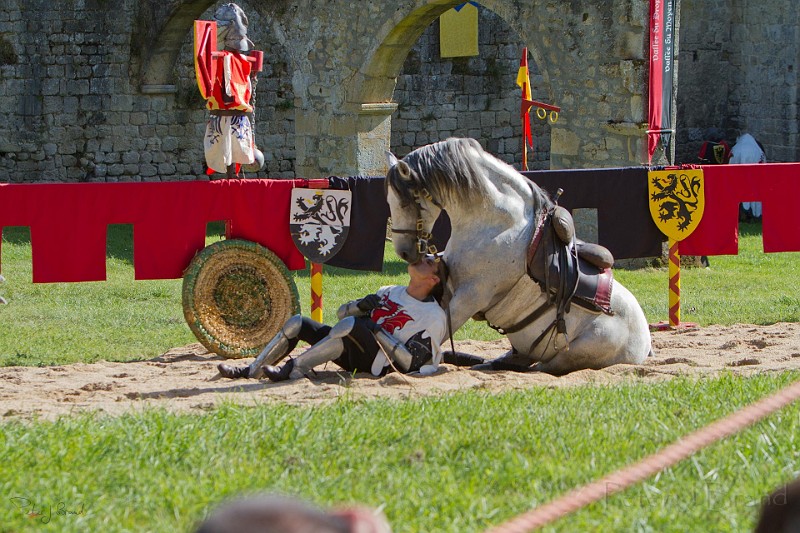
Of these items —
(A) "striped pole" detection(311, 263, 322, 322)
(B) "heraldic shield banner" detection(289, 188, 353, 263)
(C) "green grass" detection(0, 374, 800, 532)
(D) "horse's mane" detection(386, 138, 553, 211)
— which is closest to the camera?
(C) "green grass" detection(0, 374, 800, 532)

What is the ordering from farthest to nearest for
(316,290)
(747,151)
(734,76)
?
1. (734,76)
2. (747,151)
3. (316,290)

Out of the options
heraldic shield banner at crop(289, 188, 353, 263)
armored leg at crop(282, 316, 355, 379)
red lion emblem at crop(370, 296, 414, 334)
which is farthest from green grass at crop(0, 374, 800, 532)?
heraldic shield banner at crop(289, 188, 353, 263)

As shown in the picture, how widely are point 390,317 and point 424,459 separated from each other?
2.09 m

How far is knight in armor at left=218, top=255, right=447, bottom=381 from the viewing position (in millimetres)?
6418

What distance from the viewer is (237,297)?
315 inches

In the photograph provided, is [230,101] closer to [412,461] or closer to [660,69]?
[660,69]

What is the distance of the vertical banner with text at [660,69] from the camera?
510 inches

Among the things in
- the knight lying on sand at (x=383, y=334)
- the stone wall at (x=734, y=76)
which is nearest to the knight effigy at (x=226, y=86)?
the knight lying on sand at (x=383, y=334)

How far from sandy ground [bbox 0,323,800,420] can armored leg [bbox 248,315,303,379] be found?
0.09 m

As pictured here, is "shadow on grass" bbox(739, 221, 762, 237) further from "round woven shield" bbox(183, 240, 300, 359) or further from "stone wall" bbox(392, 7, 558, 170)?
"round woven shield" bbox(183, 240, 300, 359)


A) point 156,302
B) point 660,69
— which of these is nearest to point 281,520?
point 156,302

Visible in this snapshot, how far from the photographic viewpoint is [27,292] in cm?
1151

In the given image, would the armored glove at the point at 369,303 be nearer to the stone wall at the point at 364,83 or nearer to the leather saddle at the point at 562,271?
the leather saddle at the point at 562,271

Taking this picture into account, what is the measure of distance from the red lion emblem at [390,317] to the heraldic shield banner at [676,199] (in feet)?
10.7
